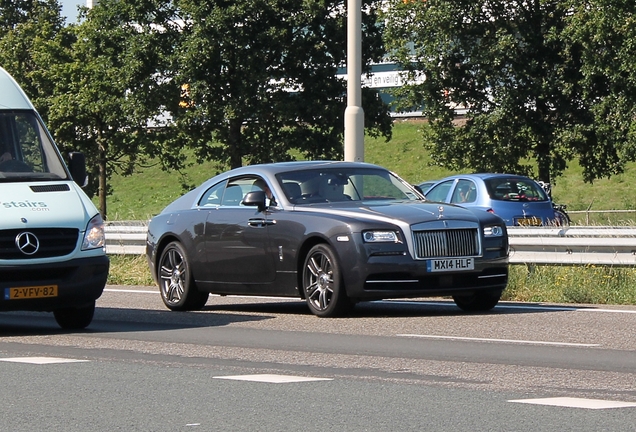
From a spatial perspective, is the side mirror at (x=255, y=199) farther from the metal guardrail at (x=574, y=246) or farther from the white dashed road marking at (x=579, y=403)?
the white dashed road marking at (x=579, y=403)

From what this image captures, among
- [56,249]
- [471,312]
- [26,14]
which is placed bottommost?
[471,312]

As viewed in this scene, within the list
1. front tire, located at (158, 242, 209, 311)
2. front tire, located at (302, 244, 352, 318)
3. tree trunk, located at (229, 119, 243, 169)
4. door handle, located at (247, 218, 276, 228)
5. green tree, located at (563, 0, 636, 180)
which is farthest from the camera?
tree trunk, located at (229, 119, 243, 169)

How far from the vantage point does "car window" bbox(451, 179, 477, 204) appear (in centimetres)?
2438

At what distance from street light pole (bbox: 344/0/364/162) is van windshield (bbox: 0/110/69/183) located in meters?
8.64

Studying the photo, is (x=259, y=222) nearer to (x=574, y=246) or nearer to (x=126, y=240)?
(x=574, y=246)

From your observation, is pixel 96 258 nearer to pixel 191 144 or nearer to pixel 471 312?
pixel 471 312

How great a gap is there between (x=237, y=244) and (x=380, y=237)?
79.9 inches

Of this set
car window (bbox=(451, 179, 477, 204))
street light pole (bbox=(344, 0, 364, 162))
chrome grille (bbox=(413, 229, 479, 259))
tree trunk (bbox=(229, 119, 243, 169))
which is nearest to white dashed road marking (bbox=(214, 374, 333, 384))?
chrome grille (bbox=(413, 229, 479, 259))

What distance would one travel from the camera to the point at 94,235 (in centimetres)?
1241

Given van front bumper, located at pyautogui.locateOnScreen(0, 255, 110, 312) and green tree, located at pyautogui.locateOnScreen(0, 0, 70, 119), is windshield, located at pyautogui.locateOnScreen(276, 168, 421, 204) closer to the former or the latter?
van front bumper, located at pyautogui.locateOnScreen(0, 255, 110, 312)

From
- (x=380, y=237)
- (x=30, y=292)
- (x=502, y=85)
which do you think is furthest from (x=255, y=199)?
(x=502, y=85)

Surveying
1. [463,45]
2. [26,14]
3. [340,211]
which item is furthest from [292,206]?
[26,14]

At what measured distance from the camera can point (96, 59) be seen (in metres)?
51.6

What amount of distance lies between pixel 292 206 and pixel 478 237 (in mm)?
1969
